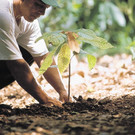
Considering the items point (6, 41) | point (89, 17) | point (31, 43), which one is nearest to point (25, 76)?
point (6, 41)

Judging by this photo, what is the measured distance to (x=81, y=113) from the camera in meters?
1.29

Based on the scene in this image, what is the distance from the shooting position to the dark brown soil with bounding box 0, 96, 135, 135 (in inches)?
37.2

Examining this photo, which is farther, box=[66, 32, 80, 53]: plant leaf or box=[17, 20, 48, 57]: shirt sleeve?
box=[17, 20, 48, 57]: shirt sleeve

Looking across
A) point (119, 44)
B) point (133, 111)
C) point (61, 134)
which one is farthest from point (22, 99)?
point (119, 44)

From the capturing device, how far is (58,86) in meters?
1.71

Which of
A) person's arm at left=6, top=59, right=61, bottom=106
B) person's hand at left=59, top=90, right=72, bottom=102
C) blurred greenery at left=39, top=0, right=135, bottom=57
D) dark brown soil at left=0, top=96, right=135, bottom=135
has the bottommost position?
dark brown soil at left=0, top=96, right=135, bottom=135

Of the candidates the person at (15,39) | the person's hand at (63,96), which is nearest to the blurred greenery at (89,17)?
the person's hand at (63,96)

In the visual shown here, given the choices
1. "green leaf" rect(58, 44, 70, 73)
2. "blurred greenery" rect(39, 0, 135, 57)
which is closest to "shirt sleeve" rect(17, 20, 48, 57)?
"green leaf" rect(58, 44, 70, 73)

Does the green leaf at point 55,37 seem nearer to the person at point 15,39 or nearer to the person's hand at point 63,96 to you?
the person at point 15,39

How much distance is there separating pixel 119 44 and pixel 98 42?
4.02 metres

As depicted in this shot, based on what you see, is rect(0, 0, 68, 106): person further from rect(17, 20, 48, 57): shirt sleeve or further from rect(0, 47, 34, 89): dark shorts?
rect(0, 47, 34, 89): dark shorts

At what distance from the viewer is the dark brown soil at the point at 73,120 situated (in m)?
0.94

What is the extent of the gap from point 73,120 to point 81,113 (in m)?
0.18

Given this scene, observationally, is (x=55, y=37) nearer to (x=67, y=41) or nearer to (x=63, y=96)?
(x=67, y=41)
